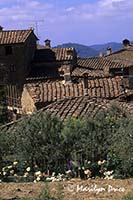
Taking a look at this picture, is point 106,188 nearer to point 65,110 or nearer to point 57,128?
point 57,128

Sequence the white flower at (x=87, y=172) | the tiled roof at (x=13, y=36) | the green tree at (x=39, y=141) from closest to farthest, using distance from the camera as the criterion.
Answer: the white flower at (x=87, y=172) < the green tree at (x=39, y=141) < the tiled roof at (x=13, y=36)

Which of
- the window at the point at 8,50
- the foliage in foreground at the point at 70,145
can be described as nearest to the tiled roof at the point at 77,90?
the foliage in foreground at the point at 70,145

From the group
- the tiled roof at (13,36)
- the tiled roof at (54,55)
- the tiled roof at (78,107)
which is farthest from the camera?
the tiled roof at (54,55)

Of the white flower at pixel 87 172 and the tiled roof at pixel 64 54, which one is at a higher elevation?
the tiled roof at pixel 64 54

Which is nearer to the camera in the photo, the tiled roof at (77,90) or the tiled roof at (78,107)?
the tiled roof at (78,107)

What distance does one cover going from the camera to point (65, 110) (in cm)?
1788

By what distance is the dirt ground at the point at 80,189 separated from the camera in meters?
6.57

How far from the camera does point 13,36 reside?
48281mm

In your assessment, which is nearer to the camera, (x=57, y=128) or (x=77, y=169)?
(x=77, y=169)

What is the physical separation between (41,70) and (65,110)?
3175 cm

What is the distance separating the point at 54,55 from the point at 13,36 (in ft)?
15.0

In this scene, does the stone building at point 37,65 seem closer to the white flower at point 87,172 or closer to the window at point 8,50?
the window at point 8,50

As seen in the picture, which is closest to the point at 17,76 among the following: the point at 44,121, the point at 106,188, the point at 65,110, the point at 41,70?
the point at 41,70

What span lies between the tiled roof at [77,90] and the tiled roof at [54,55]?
70.9ft
